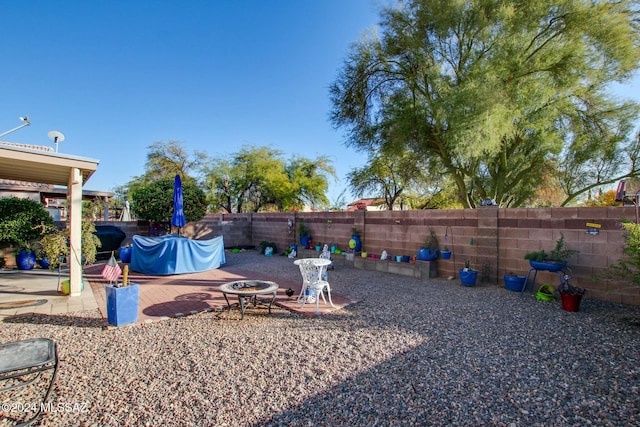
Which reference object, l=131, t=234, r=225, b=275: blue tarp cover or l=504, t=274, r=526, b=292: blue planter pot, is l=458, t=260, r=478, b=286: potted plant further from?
l=131, t=234, r=225, b=275: blue tarp cover

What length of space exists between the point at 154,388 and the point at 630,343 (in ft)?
16.9

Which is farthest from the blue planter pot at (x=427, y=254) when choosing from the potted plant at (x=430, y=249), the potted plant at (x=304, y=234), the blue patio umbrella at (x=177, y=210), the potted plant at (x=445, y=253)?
the blue patio umbrella at (x=177, y=210)

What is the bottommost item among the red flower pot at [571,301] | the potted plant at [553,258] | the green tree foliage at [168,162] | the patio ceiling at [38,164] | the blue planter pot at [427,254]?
the red flower pot at [571,301]

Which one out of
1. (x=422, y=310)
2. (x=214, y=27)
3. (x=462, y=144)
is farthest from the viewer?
(x=214, y=27)

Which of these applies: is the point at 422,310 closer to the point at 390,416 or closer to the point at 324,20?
the point at 390,416

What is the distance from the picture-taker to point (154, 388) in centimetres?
275

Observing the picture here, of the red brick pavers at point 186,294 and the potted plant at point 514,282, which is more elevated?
the potted plant at point 514,282

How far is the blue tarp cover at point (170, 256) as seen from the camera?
8.17 meters

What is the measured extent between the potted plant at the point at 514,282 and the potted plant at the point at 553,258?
51 centimetres

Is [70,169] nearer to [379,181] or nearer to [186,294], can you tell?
[186,294]

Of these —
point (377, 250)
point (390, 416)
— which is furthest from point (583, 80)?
point (390, 416)

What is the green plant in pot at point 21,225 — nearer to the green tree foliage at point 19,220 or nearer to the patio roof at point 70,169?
the green tree foliage at point 19,220

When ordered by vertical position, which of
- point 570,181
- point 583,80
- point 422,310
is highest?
point 583,80

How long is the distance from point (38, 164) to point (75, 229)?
1280mm
